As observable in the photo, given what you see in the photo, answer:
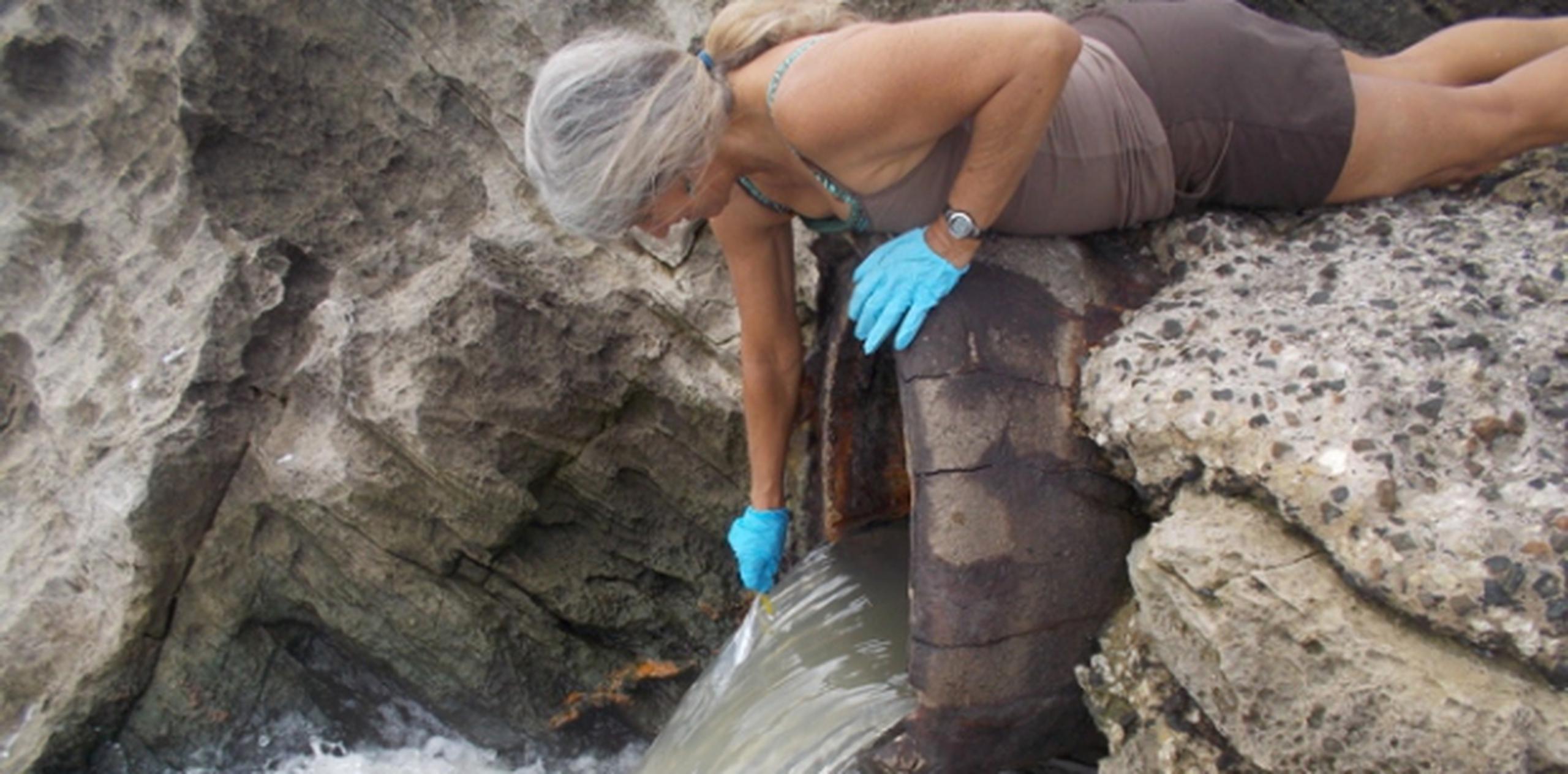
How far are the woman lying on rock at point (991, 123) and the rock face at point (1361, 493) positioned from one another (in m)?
0.17

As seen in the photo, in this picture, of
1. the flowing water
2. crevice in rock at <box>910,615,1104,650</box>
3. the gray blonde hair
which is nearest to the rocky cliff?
the flowing water

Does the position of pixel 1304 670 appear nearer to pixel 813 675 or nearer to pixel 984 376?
pixel 984 376

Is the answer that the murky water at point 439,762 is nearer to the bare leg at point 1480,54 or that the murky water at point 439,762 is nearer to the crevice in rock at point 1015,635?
the crevice in rock at point 1015,635

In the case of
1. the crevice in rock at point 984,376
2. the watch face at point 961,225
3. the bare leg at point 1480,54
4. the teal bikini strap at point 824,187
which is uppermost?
the teal bikini strap at point 824,187

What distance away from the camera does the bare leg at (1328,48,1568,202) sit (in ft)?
6.31

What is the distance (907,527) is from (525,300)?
98cm

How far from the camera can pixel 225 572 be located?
A: 2879 mm

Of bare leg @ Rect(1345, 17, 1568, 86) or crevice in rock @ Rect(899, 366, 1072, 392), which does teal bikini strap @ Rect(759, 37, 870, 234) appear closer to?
crevice in rock @ Rect(899, 366, 1072, 392)

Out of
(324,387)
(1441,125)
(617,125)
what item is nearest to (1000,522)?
(617,125)

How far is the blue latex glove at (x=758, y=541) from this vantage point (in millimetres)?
2385

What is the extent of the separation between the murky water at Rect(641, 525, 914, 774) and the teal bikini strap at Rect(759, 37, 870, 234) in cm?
66

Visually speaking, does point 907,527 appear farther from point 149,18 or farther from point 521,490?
point 149,18

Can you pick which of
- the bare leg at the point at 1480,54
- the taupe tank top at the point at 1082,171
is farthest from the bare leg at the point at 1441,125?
the taupe tank top at the point at 1082,171

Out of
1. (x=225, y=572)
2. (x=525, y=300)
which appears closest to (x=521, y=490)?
(x=525, y=300)
